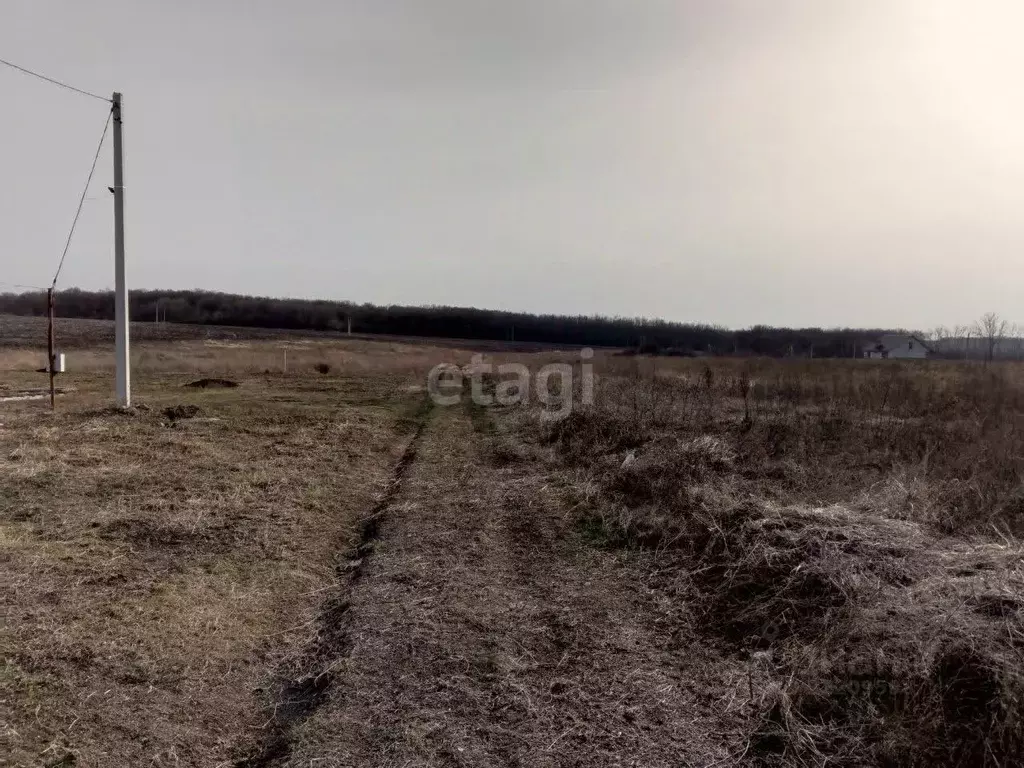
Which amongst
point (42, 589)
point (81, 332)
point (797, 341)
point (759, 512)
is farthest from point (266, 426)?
point (797, 341)

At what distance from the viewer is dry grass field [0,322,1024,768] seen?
2.93m

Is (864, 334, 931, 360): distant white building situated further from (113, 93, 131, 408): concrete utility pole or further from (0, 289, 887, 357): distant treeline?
(113, 93, 131, 408): concrete utility pole

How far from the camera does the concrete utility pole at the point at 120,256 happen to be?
43.3 feet

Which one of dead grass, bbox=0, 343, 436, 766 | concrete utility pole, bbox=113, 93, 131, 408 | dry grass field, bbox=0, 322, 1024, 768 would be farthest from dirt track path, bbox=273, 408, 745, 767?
concrete utility pole, bbox=113, 93, 131, 408

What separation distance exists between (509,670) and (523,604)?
96 centimetres

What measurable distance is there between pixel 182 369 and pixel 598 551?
3176cm

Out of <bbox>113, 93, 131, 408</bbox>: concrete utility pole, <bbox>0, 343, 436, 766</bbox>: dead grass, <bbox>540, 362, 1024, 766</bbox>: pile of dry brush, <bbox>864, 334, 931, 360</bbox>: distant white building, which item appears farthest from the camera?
<bbox>864, 334, 931, 360</bbox>: distant white building

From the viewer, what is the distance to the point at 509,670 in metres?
3.58

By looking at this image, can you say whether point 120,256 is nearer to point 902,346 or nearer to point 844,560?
point 844,560

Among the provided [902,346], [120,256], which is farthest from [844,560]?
[902,346]

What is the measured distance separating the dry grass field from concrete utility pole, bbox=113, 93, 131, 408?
3847 millimetres

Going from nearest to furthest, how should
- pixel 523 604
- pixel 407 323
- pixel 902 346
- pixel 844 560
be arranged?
pixel 844 560 < pixel 523 604 < pixel 902 346 < pixel 407 323

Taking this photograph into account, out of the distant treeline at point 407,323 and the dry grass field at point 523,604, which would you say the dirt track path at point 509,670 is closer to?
the dry grass field at point 523,604

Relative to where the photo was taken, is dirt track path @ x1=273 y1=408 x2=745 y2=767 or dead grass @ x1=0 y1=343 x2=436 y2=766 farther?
dead grass @ x1=0 y1=343 x2=436 y2=766
